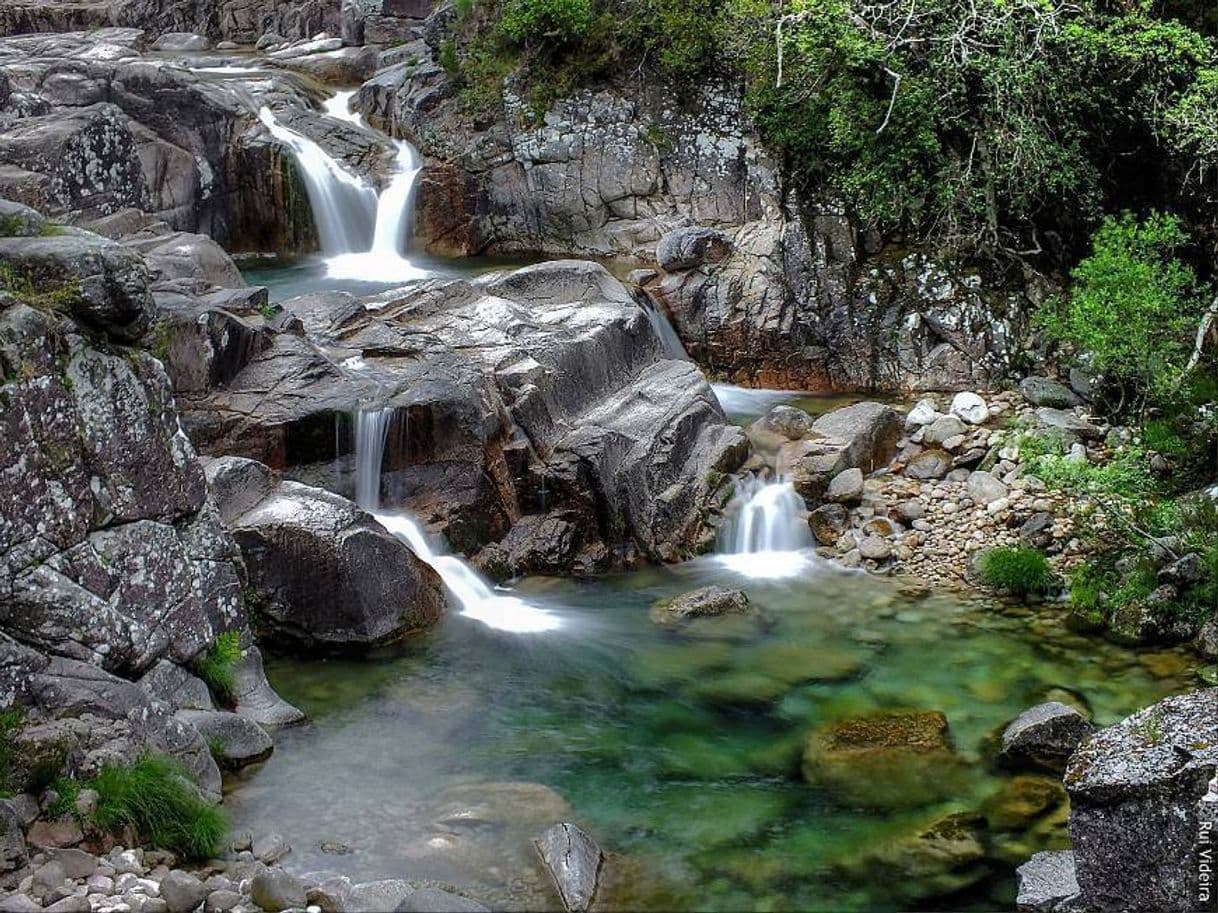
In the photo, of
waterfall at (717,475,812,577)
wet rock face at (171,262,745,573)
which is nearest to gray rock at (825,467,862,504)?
waterfall at (717,475,812,577)

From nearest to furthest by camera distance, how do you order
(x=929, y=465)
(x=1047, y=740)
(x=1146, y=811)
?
(x=1146, y=811) < (x=1047, y=740) < (x=929, y=465)

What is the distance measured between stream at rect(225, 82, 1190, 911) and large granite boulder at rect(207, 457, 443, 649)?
28cm

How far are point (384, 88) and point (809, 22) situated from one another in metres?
8.39

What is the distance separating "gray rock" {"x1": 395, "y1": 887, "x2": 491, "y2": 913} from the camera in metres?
5.94

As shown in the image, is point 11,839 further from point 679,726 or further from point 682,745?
point 679,726

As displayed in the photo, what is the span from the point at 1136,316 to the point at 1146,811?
8.06 m

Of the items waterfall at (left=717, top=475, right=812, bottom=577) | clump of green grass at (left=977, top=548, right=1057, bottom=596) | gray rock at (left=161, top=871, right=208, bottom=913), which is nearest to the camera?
gray rock at (left=161, top=871, right=208, bottom=913)

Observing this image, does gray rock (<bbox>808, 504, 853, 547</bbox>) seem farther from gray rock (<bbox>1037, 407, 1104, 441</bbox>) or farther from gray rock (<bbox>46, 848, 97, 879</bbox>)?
gray rock (<bbox>46, 848, 97, 879</bbox>)

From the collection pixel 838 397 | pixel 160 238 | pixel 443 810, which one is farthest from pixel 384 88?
pixel 443 810

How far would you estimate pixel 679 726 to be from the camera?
362 inches

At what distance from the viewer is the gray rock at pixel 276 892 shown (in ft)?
20.6

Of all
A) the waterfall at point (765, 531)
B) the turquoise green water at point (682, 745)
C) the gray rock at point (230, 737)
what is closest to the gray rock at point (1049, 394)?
the waterfall at point (765, 531)

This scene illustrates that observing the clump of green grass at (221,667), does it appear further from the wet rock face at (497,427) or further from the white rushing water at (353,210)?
the white rushing water at (353,210)

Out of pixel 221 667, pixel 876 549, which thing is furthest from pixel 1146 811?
pixel 876 549
